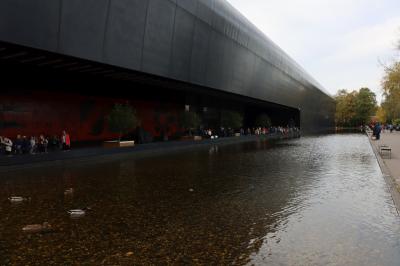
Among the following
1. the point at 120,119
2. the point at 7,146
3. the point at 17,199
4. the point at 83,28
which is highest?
the point at 83,28

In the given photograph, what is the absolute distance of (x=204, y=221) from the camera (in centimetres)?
712

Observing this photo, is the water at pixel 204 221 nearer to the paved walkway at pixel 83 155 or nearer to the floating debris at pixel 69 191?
the floating debris at pixel 69 191

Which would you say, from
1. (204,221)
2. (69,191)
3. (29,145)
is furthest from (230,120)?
(204,221)

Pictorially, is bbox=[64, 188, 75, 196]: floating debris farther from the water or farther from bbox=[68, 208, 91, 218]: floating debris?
bbox=[68, 208, 91, 218]: floating debris

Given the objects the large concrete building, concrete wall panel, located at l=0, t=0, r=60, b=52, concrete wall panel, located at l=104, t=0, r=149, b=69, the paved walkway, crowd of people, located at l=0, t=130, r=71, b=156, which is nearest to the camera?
concrete wall panel, located at l=0, t=0, r=60, b=52

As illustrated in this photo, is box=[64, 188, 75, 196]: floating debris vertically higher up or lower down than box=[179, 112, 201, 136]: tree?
lower down

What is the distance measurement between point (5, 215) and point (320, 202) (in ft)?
22.0

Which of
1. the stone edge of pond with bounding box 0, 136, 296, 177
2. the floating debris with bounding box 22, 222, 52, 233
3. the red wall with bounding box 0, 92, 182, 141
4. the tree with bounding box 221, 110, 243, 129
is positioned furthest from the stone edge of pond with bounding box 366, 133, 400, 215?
the tree with bounding box 221, 110, 243, 129

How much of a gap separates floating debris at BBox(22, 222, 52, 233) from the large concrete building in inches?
419

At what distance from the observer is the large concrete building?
1705 cm

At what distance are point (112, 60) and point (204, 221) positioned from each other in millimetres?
15761

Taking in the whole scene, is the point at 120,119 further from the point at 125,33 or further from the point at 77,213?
the point at 77,213

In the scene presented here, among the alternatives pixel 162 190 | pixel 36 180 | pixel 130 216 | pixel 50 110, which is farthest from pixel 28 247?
pixel 50 110

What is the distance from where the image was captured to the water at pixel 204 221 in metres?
5.18
